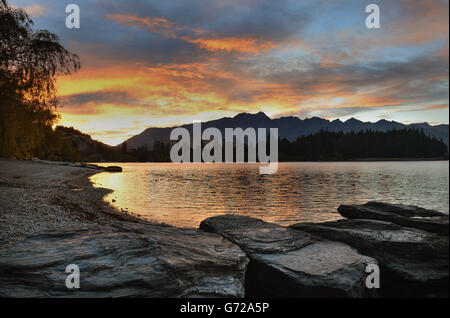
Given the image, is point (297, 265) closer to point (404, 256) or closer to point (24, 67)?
point (404, 256)

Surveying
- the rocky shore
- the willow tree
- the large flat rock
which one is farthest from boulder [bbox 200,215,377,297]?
the willow tree

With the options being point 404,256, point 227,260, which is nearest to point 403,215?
point 404,256

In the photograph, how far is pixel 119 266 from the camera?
6082 millimetres

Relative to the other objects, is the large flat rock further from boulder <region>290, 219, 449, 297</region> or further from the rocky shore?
boulder <region>290, 219, 449, 297</region>

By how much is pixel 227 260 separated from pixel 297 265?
6.42 feet

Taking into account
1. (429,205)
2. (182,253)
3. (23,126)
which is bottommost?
(429,205)

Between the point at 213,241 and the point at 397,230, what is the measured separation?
759 cm

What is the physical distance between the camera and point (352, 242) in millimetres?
10438

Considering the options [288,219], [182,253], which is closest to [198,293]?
[182,253]

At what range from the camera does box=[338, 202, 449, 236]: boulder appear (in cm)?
1334

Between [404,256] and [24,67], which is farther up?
[24,67]

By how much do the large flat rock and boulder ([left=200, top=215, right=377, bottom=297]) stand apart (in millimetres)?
967
